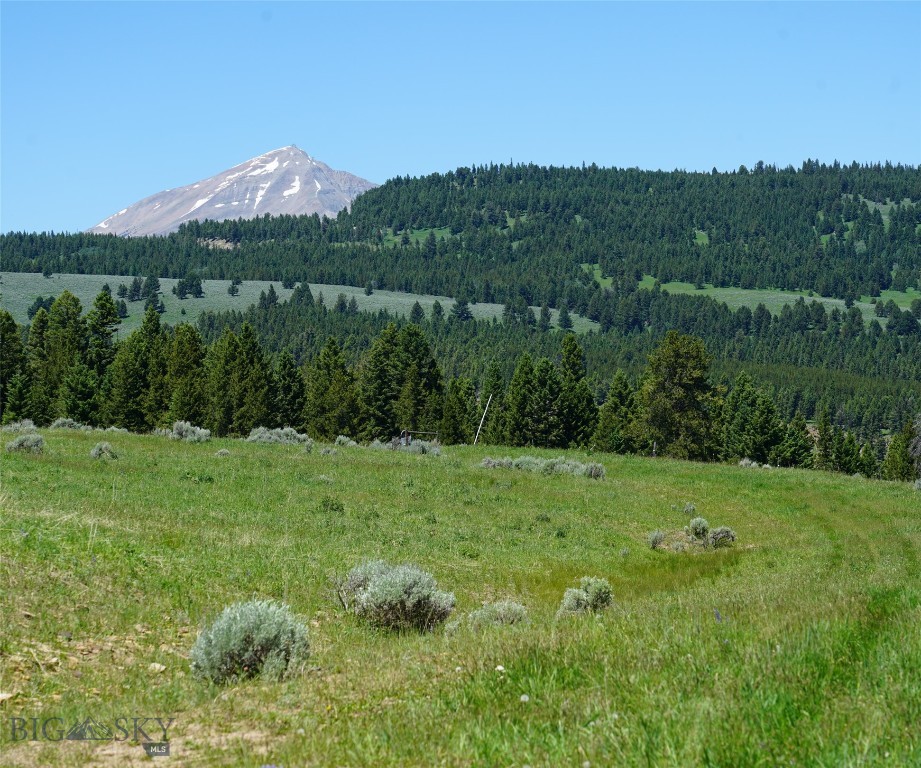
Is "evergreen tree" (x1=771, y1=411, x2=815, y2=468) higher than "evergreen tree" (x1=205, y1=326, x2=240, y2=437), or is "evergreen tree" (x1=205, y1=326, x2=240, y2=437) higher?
"evergreen tree" (x1=205, y1=326, x2=240, y2=437)

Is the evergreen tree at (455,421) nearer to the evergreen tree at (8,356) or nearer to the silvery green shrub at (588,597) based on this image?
the evergreen tree at (8,356)

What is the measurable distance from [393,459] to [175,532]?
26901mm

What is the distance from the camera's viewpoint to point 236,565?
17641mm

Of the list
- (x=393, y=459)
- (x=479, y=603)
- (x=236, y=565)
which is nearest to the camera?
(x=236, y=565)

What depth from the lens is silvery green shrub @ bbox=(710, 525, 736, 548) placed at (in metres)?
30.5

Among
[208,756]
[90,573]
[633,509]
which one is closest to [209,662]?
[208,756]

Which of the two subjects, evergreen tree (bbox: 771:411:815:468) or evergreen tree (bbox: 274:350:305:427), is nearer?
evergreen tree (bbox: 274:350:305:427)

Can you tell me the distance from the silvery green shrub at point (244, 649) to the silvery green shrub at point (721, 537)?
22355 millimetres

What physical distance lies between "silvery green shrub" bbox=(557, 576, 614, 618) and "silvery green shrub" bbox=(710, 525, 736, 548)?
43.8 ft

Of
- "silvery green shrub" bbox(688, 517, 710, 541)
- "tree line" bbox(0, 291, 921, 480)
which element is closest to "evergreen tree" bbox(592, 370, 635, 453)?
"tree line" bbox(0, 291, 921, 480)

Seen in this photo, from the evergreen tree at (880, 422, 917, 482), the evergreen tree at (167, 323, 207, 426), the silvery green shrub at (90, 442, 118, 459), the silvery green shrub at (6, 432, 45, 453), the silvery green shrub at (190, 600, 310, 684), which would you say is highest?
the silvery green shrub at (190, 600, 310, 684)

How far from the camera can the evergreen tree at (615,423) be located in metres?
108

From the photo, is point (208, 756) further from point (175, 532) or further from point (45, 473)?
point (45, 473)

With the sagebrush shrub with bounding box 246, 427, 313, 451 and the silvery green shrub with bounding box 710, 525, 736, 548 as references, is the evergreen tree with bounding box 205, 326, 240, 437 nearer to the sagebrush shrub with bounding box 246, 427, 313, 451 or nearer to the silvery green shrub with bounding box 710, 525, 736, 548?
the sagebrush shrub with bounding box 246, 427, 313, 451
